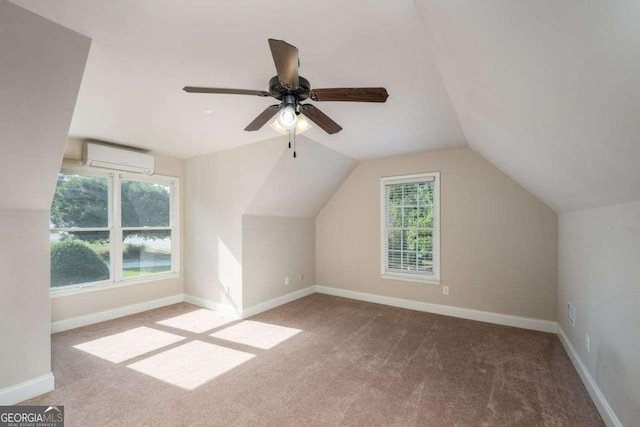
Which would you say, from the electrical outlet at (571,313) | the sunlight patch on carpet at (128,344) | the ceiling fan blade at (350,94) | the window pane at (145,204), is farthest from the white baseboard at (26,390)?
the electrical outlet at (571,313)

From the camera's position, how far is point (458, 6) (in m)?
1.17

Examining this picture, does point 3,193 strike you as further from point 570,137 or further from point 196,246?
point 570,137

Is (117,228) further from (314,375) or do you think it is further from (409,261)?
(409,261)

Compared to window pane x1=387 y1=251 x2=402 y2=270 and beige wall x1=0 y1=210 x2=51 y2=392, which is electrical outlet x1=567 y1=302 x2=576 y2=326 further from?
beige wall x1=0 y1=210 x2=51 y2=392

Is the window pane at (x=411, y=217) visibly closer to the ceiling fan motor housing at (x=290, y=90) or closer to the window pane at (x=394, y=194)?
the window pane at (x=394, y=194)

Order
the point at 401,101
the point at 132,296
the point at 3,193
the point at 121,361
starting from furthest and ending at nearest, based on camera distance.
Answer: the point at 132,296
the point at 121,361
the point at 401,101
the point at 3,193

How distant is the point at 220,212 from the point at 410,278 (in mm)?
3108

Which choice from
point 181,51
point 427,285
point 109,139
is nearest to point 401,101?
point 181,51

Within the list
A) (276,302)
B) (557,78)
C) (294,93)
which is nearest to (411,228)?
(276,302)

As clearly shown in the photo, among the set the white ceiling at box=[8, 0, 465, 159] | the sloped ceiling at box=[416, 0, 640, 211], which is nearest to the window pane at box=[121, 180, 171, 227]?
the white ceiling at box=[8, 0, 465, 159]

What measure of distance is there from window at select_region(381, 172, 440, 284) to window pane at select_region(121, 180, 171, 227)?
11.8 ft

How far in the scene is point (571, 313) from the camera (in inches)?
111

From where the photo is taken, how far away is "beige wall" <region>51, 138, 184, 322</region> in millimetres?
3441

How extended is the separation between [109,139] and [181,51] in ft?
8.38
